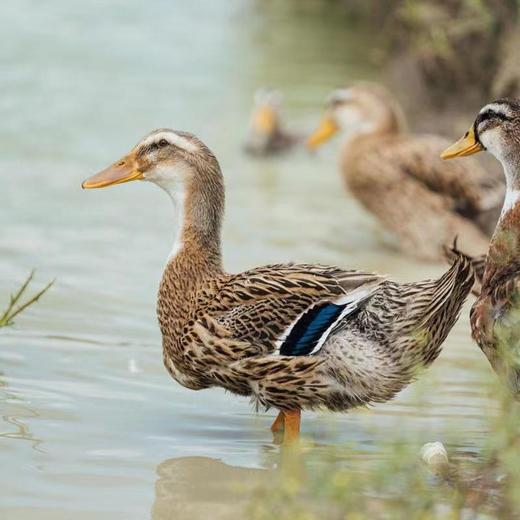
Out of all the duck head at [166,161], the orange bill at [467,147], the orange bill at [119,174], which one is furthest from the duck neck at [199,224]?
the orange bill at [467,147]

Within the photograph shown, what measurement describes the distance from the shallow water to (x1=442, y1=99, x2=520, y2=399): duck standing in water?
40cm

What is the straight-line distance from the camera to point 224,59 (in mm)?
17516

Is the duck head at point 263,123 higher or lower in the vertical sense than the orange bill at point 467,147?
lower

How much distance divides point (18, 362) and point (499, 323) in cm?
252

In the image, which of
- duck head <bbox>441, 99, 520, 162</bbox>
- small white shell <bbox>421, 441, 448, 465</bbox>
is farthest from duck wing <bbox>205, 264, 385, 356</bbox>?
duck head <bbox>441, 99, 520, 162</bbox>

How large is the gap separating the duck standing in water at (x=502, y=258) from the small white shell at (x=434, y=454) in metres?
0.37

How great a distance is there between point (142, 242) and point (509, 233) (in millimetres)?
4501

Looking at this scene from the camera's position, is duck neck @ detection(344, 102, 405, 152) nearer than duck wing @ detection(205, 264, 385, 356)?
No

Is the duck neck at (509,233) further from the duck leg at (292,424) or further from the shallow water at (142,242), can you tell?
the duck leg at (292,424)

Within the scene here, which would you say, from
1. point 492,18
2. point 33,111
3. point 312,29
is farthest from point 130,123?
point 312,29

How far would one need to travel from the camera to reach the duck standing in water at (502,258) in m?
6.00

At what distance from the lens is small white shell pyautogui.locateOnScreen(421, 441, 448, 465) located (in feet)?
19.9

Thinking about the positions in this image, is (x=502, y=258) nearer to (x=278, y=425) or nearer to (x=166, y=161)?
(x=278, y=425)

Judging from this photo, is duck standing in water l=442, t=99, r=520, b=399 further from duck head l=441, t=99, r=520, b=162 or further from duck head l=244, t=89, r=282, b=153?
duck head l=244, t=89, r=282, b=153
